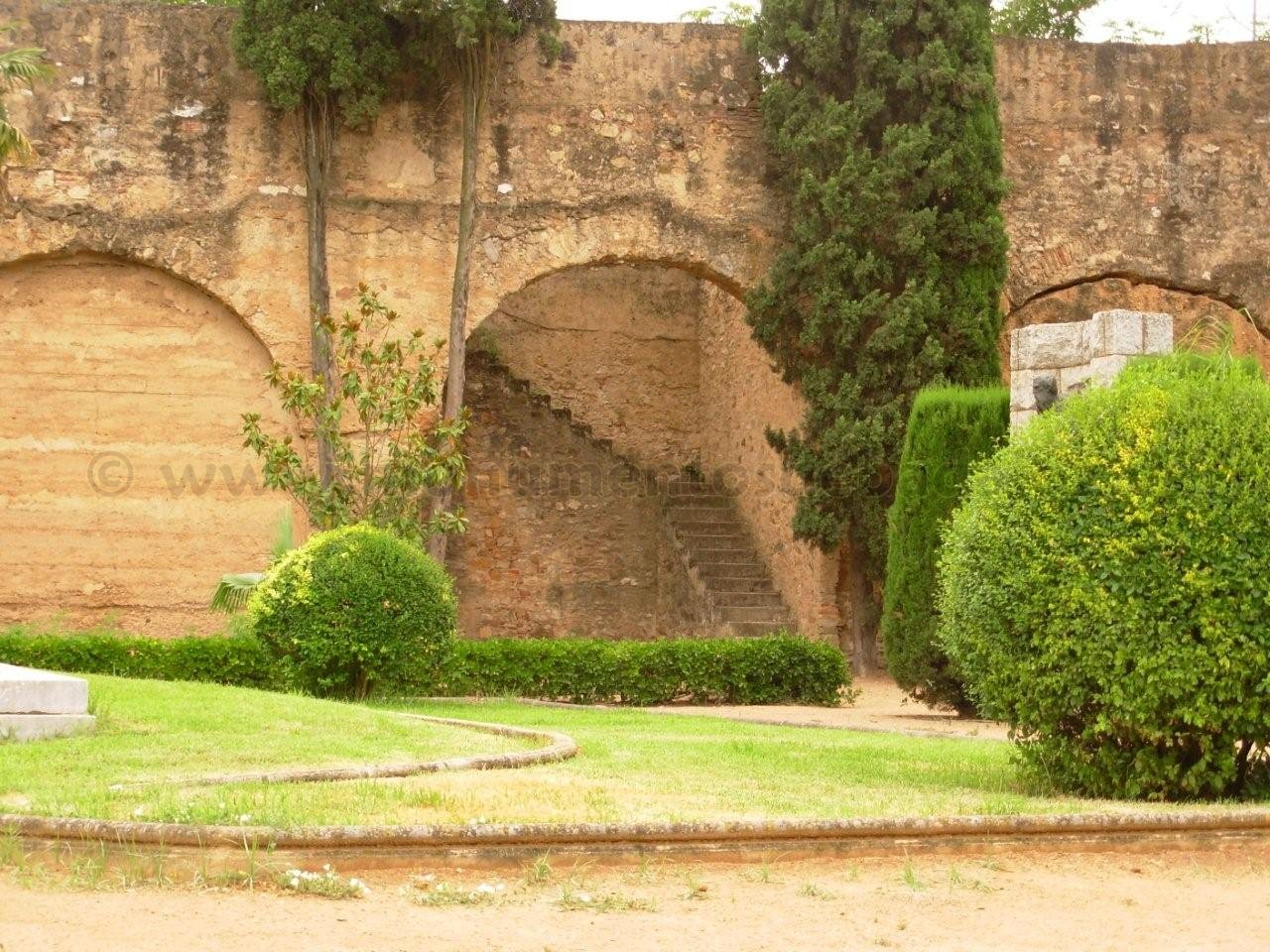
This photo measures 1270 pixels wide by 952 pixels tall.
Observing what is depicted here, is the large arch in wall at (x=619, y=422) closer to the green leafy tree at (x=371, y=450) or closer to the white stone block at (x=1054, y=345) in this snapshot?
the green leafy tree at (x=371, y=450)

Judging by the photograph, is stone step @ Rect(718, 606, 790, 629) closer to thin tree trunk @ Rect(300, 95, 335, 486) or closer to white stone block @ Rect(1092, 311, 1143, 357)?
thin tree trunk @ Rect(300, 95, 335, 486)

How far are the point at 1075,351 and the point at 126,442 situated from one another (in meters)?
9.95

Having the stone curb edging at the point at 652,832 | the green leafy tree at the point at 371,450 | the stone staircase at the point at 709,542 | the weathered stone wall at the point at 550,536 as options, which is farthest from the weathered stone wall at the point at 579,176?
the stone curb edging at the point at 652,832

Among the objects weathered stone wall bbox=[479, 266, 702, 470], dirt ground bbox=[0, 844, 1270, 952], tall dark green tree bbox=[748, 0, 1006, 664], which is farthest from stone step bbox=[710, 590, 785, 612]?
dirt ground bbox=[0, 844, 1270, 952]

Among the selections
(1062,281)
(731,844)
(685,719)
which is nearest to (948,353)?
(1062,281)

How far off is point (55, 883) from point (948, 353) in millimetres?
12686

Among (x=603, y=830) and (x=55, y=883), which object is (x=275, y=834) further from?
(x=603, y=830)

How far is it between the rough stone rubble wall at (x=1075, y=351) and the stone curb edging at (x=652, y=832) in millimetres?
3513

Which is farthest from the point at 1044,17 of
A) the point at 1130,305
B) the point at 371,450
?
the point at 371,450

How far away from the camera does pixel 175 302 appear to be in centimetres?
1664

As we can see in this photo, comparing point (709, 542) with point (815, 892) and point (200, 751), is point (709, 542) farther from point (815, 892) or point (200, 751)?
point (815, 892)

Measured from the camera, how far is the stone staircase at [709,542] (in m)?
18.6

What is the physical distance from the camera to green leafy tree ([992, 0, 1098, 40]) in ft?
82.2

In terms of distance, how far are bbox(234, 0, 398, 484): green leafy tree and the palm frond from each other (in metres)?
1.19
